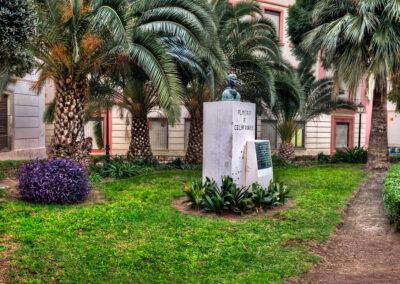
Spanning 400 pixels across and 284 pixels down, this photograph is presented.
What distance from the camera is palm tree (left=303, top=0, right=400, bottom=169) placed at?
1380cm

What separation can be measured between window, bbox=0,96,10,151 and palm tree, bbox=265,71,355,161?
32.5 feet

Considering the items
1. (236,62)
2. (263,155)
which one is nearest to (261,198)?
(263,155)

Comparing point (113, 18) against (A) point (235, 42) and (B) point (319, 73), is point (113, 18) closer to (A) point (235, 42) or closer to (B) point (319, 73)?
(A) point (235, 42)

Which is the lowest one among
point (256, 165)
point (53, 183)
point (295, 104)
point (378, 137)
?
point (53, 183)

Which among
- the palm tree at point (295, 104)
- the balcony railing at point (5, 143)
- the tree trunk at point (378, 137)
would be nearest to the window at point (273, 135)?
the palm tree at point (295, 104)

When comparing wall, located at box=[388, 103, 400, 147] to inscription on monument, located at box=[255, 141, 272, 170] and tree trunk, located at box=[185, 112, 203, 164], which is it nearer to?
tree trunk, located at box=[185, 112, 203, 164]

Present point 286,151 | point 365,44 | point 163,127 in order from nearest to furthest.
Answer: point 365,44 → point 286,151 → point 163,127

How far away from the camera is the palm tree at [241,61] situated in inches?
557

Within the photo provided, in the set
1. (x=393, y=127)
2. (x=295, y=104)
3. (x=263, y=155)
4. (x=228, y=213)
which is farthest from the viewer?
(x=393, y=127)

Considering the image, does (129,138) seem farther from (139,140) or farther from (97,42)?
(97,42)

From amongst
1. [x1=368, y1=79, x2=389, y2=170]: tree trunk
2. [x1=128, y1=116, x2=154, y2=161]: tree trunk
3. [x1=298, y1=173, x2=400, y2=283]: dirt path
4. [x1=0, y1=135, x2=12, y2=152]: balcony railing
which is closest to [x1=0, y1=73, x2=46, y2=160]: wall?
[x1=0, y1=135, x2=12, y2=152]: balcony railing

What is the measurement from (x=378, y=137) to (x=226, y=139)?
890 cm

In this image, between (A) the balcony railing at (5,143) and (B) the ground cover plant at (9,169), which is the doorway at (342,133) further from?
(B) the ground cover plant at (9,169)

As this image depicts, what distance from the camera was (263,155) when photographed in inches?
376
